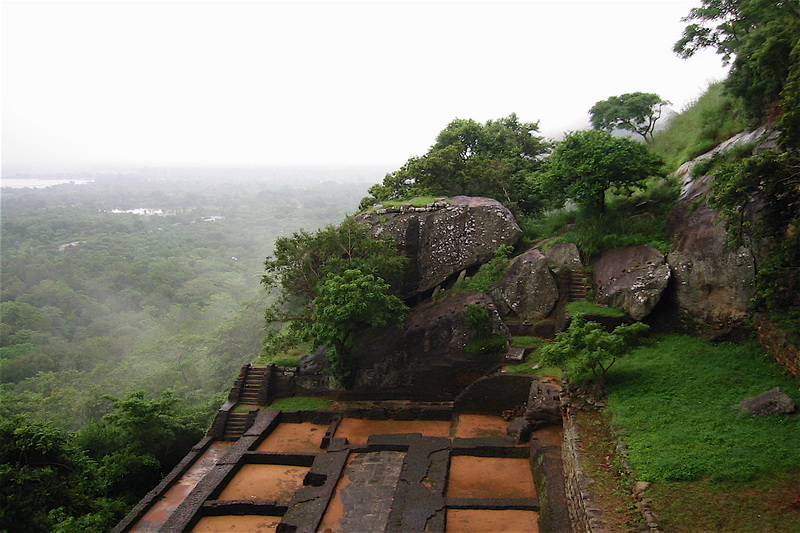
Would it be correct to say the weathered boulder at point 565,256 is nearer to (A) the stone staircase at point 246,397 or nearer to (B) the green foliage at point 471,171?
(B) the green foliage at point 471,171

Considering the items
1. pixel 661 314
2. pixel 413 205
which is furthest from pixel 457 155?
pixel 661 314

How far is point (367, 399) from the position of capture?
16.7m

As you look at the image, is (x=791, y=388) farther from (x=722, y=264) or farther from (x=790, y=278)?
(x=722, y=264)

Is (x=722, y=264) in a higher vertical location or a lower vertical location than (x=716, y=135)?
lower

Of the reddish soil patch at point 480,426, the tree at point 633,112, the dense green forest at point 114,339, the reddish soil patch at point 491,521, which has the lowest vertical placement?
the dense green forest at point 114,339

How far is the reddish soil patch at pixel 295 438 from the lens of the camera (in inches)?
585

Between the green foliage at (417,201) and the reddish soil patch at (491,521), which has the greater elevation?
the green foliage at (417,201)

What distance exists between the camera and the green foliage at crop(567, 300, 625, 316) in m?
14.9

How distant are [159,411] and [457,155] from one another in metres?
15.8

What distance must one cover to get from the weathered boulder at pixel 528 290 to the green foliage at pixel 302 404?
6.91 metres

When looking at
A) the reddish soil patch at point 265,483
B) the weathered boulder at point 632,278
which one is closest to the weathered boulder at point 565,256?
the weathered boulder at point 632,278

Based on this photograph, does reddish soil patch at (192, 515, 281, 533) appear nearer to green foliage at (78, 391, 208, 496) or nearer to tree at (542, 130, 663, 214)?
green foliage at (78, 391, 208, 496)

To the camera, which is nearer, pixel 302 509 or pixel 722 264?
pixel 302 509

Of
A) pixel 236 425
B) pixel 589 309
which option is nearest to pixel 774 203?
pixel 589 309
